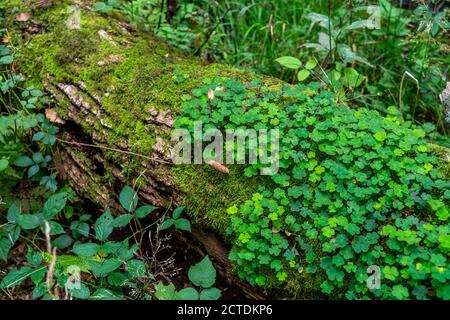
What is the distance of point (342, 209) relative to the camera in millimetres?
2551

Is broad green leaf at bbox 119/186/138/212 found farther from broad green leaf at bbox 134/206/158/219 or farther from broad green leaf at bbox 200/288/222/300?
broad green leaf at bbox 200/288/222/300

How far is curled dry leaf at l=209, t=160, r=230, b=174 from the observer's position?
113 inches

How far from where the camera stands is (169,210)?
302 cm

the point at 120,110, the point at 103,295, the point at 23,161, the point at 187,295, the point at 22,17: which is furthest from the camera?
the point at 22,17

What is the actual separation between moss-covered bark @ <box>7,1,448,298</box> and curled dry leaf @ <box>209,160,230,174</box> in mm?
34

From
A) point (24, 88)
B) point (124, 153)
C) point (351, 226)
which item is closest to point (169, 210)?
point (124, 153)

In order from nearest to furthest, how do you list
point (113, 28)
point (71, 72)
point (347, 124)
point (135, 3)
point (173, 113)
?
point (347, 124), point (173, 113), point (71, 72), point (113, 28), point (135, 3)

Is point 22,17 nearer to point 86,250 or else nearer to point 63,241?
point 63,241

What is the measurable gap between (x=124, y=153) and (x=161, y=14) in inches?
75.3

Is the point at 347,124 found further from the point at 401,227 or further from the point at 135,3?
the point at 135,3

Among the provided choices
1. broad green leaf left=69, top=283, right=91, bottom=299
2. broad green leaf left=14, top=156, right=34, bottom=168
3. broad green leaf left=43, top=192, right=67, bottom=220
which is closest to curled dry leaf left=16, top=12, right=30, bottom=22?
broad green leaf left=14, top=156, right=34, bottom=168

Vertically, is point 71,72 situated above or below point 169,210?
above

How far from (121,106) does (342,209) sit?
1720mm

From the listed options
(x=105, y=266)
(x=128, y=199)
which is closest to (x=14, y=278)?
(x=105, y=266)
